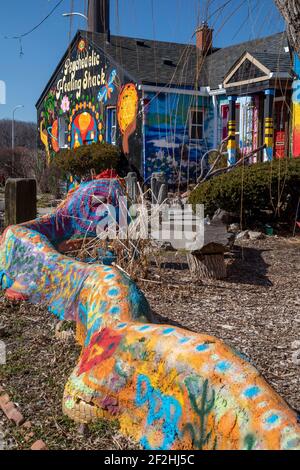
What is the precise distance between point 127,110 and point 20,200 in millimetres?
12650

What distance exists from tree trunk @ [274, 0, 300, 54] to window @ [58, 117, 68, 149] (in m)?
21.0

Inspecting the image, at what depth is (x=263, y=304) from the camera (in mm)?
5285

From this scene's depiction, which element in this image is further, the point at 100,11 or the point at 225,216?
the point at 225,216

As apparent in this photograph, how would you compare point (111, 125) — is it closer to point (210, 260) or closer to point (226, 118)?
point (226, 118)

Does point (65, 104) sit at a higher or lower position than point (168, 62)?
lower

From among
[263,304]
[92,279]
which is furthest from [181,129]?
[92,279]

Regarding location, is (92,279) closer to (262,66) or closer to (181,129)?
(262,66)

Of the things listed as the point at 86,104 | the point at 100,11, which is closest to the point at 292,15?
the point at 100,11

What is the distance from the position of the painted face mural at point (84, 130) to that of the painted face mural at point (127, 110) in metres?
1.84

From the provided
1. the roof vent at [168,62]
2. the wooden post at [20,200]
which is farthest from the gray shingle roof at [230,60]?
the wooden post at [20,200]

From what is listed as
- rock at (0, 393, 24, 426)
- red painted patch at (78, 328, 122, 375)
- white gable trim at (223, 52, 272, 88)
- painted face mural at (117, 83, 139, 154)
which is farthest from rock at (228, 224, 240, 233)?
painted face mural at (117, 83, 139, 154)

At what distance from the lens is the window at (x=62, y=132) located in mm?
22812

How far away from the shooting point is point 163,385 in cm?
247
